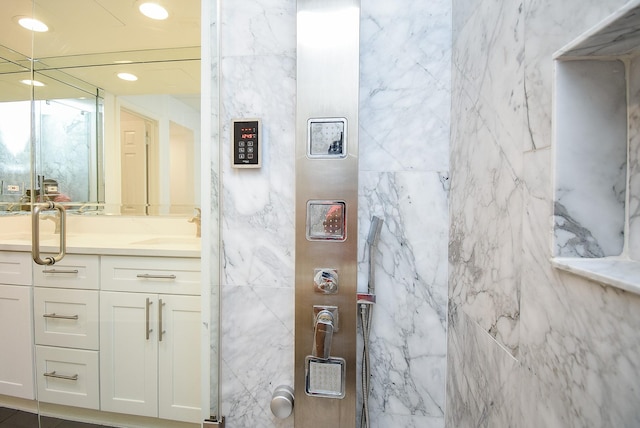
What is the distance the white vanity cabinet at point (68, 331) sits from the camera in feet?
4.63

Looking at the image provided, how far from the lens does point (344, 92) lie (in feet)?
2.72

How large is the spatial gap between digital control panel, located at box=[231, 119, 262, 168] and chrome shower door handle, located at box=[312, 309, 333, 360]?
534 mm

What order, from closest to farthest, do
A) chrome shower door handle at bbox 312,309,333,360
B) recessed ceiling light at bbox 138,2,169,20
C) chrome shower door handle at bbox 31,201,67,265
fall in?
chrome shower door handle at bbox 312,309,333,360 → chrome shower door handle at bbox 31,201,67,265 → recessed ceiling light at bbox 138,2,169,20

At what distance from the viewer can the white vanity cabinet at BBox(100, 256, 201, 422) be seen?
1340 millimetres

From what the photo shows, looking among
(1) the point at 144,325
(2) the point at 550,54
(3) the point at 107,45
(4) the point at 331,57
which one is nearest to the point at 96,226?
(1) the point at 144,325

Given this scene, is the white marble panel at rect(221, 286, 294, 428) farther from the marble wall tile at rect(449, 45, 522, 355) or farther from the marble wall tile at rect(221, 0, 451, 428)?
the marble wall tile at rect(449, 45, 522, 355)

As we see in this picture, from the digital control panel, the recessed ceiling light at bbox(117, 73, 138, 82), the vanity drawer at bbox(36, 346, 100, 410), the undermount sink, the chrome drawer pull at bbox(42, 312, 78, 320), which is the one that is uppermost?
the recessed ceiling light at bbox(117, 73, 138, 82)

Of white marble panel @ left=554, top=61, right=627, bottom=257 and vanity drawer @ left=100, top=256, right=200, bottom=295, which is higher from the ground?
white marble panel @ left=554, top=61, right=627, bottom=257

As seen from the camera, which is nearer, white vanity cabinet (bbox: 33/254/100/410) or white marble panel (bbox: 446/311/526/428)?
white marble panel (bbox: 446/311/526/428)

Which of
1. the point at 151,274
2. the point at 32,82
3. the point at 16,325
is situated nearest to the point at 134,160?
the point at 151,274

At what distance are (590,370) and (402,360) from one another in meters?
0.63

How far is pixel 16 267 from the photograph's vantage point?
1522 millimetres

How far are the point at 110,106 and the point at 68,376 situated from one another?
1.47 meters

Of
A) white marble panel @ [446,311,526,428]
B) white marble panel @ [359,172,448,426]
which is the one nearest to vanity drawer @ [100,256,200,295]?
white marble panel @ [359,172,448,426]
